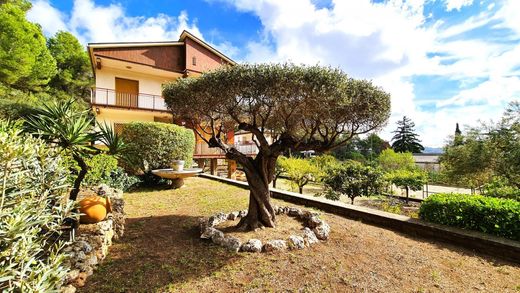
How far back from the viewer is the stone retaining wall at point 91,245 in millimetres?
3021

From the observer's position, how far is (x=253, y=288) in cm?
301

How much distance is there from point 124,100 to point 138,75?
2368 millimetres

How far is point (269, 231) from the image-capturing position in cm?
473

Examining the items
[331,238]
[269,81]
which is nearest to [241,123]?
[269,81]

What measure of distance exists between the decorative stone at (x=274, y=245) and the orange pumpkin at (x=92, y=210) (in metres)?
3.00

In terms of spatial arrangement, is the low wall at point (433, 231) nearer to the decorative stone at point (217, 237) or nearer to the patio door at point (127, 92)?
the decorative stone at point (217, 237)

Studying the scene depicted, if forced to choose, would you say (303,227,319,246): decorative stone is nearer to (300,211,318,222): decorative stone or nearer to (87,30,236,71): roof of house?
(300,211,318,222): decorative stone

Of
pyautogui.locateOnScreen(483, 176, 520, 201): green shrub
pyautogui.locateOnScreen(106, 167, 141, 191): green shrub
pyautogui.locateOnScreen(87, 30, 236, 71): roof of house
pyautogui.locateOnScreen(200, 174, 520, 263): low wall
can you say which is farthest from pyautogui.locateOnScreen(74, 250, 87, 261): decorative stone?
pyautogui.locateOnScreen(87, 30, 236, 71): roof of house

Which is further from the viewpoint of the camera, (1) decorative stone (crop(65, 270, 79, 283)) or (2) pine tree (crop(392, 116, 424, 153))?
(2) pine tree (crop(392, 116, 424, 153))

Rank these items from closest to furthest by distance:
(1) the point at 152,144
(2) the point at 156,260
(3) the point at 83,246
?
1. (3) the point at 83,246
2. (2) the point at 156,260
3. (1) the point at 152,144

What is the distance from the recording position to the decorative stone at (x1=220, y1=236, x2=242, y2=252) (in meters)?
4.04

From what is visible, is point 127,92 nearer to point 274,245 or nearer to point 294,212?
point 294,212

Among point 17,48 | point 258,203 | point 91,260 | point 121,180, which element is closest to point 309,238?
point 258,203

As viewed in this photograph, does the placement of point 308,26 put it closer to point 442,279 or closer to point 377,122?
point 377,122
